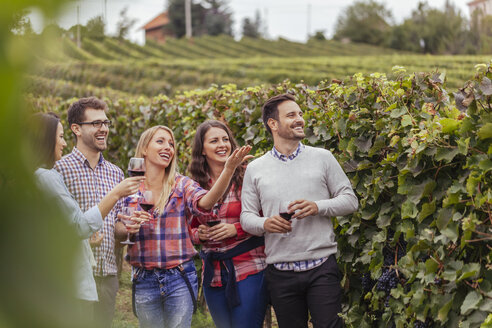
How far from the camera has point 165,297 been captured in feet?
13.2

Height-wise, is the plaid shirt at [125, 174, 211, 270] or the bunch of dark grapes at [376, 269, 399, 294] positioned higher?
the plaid shirt at [125, 174, 211, 270]

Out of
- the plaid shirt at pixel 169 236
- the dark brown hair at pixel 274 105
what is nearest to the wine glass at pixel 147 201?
the plaid shirt at pixel 169 236

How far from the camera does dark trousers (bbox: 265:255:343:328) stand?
3.84m

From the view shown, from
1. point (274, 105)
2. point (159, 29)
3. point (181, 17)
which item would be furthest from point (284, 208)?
point (159, 29)

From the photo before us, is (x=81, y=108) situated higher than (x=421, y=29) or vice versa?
(x=421, y=29)

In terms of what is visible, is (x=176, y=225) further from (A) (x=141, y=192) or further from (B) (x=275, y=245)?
(B) (x=275, y=245)

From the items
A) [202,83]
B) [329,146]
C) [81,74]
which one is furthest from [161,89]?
[329,146]

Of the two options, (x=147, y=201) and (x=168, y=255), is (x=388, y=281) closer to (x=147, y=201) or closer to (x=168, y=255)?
(x=168, y=255)

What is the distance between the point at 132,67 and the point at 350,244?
35.3m

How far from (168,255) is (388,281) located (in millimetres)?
1423

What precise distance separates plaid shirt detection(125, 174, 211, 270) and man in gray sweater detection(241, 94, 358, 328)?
1.22 feet

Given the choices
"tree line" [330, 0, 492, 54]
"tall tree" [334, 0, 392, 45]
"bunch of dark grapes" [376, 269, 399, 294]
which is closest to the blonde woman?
"bunch of dark grapes" [376, 269, 399, 294]

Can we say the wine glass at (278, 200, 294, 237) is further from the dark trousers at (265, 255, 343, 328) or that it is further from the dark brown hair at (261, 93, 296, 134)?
the dark brown hair at (261, 93, 296, 134)

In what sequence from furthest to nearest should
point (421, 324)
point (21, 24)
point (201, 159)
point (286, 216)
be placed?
point (201, 159), point (286, 216), point (421, 324), point (21, 24)
